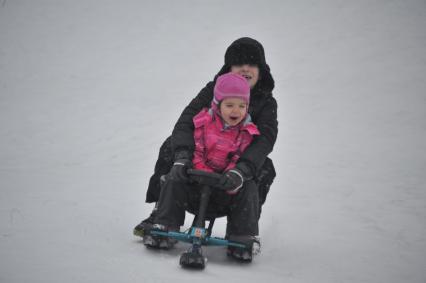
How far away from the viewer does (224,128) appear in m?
2.93

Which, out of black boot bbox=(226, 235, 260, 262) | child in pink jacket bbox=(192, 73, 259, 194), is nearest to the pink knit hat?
child in pink jacket bbox=(192, 73, 259, 194)

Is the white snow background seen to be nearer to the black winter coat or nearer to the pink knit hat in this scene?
the black winter coat

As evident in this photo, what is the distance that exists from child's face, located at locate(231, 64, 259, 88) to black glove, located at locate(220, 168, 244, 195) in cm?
90

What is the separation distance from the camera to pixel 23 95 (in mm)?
9594

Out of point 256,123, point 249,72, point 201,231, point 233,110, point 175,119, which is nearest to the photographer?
point 201,231

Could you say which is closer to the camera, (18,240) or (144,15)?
(18,240)

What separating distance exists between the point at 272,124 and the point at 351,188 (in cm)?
210

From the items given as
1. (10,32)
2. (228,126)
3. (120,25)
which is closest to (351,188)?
(228,126)

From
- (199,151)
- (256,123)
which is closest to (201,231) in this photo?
(199,151)

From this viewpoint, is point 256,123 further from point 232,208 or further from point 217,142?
point 232,208

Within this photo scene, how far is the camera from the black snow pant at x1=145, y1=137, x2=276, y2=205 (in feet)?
10.5

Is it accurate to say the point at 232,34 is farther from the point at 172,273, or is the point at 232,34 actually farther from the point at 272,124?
the point at 172,273

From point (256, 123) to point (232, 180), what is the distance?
72 cm

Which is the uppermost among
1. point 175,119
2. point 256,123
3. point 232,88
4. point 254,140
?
point 175,119
